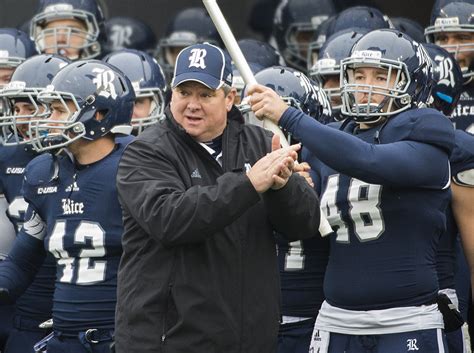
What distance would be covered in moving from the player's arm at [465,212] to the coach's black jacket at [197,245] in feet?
3.21

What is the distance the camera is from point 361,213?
5.24 m

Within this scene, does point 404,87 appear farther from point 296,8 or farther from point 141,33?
point 141,33

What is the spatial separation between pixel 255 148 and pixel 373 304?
78cm

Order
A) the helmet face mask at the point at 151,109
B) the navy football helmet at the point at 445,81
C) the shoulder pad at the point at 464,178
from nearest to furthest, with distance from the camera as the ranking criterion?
1. the shoulder pad at the point at 464,178
2. the navy football helmet at the point at 445,81
3. the helmet face mask at the point at 151,109

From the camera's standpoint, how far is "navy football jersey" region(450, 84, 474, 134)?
736 cm

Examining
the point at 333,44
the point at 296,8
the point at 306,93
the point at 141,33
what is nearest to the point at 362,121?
the point at 306,93

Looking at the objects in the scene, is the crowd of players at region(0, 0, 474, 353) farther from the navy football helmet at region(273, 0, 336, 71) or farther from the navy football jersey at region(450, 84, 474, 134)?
the navy football helmet at region(273, 0, 336, 71)

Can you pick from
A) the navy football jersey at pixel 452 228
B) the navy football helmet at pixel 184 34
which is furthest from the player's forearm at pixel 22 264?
the navy football helmet at pixel 184 34

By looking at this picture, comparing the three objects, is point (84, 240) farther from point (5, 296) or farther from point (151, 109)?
point (151, 109)

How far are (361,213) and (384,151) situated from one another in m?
0.32

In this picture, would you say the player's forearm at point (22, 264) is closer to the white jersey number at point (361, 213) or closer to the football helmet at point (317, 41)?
the white jersey number at point (361, 213)

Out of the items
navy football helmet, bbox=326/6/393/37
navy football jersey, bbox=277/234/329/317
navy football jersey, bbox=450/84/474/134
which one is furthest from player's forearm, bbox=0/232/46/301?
navy football helmet, bbox=326/6/393/37

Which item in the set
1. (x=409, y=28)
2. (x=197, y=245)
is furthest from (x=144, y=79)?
(x=197, y=245)

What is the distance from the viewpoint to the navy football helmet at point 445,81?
652 cm
